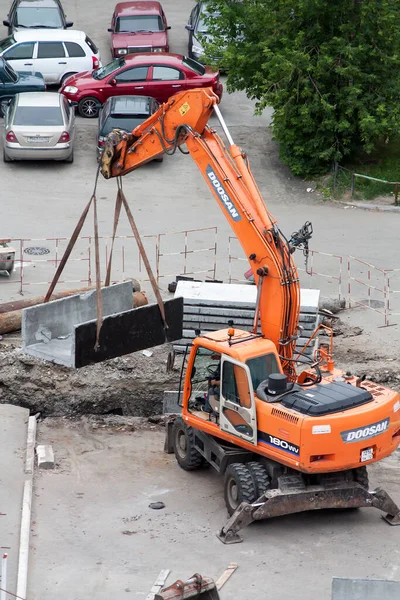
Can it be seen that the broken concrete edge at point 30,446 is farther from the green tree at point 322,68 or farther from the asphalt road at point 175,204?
the green tree at point 322,68

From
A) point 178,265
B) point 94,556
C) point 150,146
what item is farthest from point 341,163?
point 94,556

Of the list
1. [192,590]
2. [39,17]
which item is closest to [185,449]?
[192,590]

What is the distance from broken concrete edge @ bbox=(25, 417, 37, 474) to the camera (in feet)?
56.1

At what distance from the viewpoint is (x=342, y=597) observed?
1148 centimetres

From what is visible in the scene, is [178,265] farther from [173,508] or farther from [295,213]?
[173,508]

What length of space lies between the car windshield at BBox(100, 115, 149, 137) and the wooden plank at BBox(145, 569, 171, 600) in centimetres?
1638

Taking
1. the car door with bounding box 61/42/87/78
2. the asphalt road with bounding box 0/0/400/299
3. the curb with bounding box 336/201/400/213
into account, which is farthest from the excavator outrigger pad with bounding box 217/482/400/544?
the car door with bounding box 61/42/87/78

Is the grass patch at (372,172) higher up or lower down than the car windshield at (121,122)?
lower down

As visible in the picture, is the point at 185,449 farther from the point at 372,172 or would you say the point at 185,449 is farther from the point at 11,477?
the point at 372,172

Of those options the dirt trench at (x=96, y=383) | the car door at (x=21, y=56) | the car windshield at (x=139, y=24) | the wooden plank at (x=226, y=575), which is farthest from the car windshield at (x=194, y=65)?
the wooden plank at (x=226, y=575)

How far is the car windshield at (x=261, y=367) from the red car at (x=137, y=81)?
16.2 m

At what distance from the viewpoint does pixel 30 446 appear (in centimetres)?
1777

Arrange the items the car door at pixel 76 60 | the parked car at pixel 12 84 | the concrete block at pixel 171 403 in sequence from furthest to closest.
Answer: the car door at pixel 76 60 → the parked car at pixel 12 84 → the concrete block at pixel 171 403

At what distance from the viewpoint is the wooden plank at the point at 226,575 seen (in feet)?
46.9
